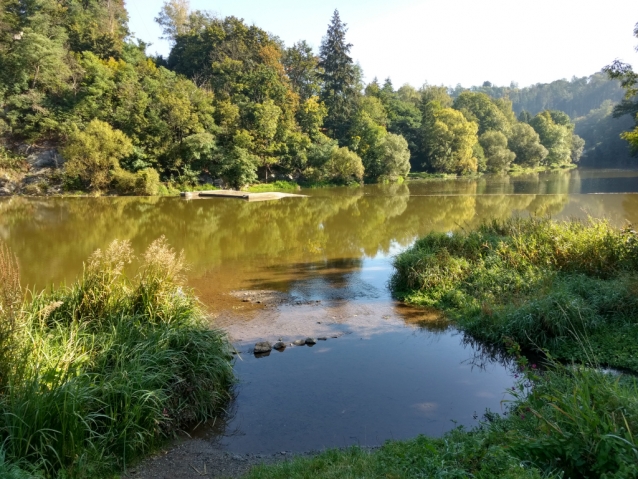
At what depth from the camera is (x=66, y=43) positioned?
42688mm

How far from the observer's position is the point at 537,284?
8.95 meters

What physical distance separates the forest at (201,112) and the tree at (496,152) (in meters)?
0.18

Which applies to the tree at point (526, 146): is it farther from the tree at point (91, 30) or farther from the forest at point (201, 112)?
the tree at point (91, 30)

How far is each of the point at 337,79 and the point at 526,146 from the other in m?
32.6

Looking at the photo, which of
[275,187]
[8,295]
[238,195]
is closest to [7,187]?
[238,195]

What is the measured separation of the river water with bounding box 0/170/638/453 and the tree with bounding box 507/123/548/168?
42.8 meters

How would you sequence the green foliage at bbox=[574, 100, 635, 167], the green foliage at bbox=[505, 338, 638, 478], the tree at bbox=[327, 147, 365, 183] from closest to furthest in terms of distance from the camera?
the green foliage at bbox=[505, 338, 638, 478] < the tree at bbox=[327, 147, 365, 183] < the green foliage at bbox=[574, 100, 635, 167]

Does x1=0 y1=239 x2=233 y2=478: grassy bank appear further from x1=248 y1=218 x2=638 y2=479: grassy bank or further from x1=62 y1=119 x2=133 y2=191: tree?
x1=62 y1=119 x2=133 y2=191: tree

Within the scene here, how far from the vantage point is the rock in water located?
7.45 metres

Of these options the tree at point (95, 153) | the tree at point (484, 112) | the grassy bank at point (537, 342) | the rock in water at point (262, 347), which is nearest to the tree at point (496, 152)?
the tree at point (484, 112)

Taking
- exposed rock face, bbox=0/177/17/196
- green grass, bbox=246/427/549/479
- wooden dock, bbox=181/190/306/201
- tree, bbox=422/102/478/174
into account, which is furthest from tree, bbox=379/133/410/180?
green grass, bbox=246/427/549/479

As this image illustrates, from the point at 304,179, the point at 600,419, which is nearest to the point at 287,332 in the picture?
the point at 600,419

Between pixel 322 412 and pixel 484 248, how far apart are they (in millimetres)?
7512

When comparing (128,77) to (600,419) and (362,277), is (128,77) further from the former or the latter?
(600,419)
